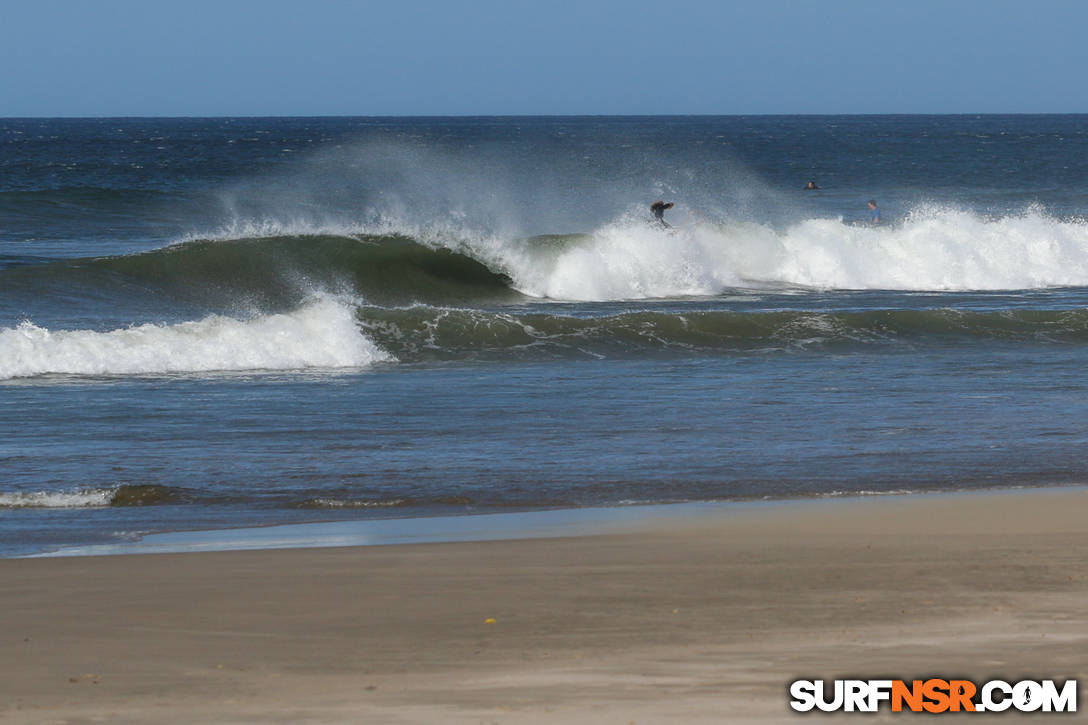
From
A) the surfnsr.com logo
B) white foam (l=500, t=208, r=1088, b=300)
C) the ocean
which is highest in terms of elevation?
white foam (l=500, t=208, r=1088, b=300)

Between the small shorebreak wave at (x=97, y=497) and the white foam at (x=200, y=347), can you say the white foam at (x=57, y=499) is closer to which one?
the small shorebreak wave at (x=97, y=497)

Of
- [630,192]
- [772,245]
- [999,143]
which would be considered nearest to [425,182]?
Result: [630,192]

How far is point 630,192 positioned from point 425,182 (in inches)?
295

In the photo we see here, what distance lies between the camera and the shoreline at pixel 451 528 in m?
7.62

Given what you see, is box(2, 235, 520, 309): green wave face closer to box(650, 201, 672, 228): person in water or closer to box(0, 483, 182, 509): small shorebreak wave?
Answer: box(650, 201, 672, 228): person in water

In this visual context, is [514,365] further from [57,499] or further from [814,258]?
[814,258]

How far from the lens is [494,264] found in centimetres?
2428

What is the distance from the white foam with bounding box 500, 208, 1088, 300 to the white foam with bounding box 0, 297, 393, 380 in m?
8.05

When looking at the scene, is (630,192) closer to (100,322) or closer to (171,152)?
(100,322)

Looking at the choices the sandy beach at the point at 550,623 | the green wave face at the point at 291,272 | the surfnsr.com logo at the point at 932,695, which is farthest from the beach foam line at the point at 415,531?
the green wave face at the point at 291,272

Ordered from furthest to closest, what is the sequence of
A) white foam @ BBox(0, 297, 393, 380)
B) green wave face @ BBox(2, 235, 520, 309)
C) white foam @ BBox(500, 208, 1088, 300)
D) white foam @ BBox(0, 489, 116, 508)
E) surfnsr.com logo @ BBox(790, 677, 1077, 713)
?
white foam @ BBox(500, 208, 1088, 300) < green wave face @ BBox(2, 235, 520, 309) < white foam @ BBox(0, 297, 393, 380) < white foam @ BBox(0, 489, 116, 508) < surfnsr.com logo @ BBox(790, 677, 1077, 713)

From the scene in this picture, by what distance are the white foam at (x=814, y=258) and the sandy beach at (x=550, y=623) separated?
1633cm

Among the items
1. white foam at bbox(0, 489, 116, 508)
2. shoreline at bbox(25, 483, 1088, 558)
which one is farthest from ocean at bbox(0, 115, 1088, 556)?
shoreline at bbox(25, 483, 1088, 558)

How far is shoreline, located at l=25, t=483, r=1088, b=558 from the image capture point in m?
7.62
